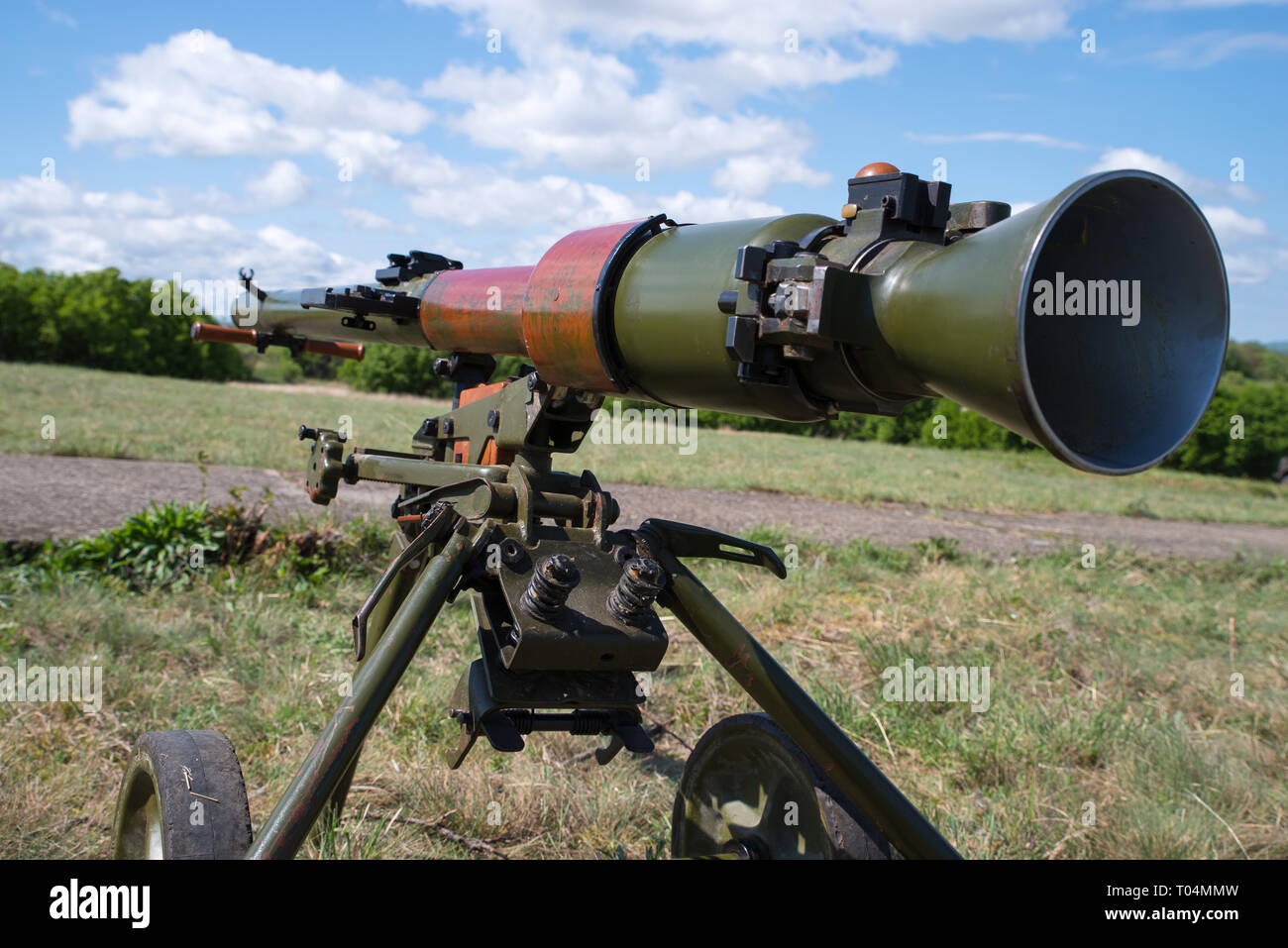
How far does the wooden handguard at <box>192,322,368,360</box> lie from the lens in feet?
12.9

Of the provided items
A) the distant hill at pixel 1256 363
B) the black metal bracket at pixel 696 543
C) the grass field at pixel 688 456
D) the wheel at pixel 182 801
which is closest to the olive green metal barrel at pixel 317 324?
the black metal bracket at pixel 696 543

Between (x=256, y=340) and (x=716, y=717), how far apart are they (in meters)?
2.65

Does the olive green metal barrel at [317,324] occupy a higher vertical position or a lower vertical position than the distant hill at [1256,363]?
lower

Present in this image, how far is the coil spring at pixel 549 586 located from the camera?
203 centimetres

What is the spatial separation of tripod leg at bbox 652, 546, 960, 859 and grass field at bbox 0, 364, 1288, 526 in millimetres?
8690

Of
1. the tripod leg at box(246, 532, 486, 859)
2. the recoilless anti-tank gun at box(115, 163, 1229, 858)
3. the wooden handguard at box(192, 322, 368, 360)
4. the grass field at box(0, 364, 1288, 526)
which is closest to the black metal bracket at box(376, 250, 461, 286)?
the recoilless anti-tank gun at box(115, 163, 1229, 858)

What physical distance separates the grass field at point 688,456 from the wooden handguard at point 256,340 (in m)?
6.49

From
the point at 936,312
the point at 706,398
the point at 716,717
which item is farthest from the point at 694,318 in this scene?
the point at 716,717

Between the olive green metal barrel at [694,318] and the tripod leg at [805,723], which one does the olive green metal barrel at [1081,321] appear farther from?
the tripod leg at [805,723]

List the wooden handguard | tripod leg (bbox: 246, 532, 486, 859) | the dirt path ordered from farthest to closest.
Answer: the dirt path, the wooden handguard, tripod leg (bbox: 246, 532, 486, 859)

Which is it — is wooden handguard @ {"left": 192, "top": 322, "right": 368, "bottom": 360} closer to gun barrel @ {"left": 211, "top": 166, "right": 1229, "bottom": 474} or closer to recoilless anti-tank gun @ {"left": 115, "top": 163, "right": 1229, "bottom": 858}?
recoilless anti-tank gun @ {"left": 115, "top": 163, "right": 1229, "bottom": 858}
